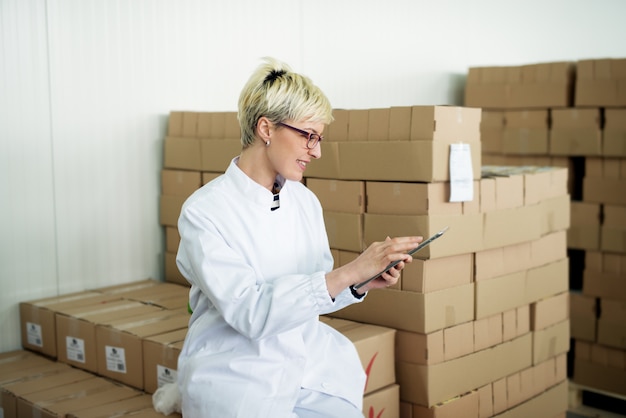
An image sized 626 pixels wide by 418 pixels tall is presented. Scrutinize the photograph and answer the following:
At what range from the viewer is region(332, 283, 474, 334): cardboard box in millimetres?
2885

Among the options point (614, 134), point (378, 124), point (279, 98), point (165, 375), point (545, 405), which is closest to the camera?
point (279, 98)

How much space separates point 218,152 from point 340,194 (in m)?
0.74

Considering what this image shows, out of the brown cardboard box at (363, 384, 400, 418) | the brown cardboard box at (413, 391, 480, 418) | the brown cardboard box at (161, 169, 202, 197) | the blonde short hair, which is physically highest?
the blonde short hair

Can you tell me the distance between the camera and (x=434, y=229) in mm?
2844

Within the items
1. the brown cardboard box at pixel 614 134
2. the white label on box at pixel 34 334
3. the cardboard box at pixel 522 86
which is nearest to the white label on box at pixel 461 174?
the white label on box at pixel 34 334

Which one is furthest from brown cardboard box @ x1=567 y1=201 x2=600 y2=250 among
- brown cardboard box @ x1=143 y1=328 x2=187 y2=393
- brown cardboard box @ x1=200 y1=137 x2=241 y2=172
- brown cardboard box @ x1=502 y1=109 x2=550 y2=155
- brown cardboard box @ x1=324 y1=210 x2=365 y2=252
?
brown cardboard box @ x1=143 y1=328 x2=187 y2=393

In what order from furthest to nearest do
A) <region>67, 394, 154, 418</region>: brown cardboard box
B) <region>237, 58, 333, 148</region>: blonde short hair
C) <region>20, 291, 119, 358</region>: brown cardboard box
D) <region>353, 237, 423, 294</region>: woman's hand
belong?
<region>20, 291, 119, 358</region>: brown cardboard box → <region>67, 394, 154, 418</region>: brown cardboard box → <region>237, 58, 333, 148</region>: blonde short hair → <region>353, 237, 423, 294</region>: woman's hand

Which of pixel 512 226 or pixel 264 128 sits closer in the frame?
pixel 264 128

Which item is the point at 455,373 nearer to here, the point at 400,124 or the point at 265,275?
the point at 400,124

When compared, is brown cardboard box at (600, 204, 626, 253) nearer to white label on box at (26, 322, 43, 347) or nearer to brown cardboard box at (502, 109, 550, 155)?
brown cardboard box at (502, 109, 550, 155)

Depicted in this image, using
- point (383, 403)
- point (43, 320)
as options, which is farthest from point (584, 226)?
point (43, 320)

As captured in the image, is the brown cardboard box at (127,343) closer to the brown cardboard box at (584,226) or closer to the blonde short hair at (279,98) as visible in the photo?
the blonde short hair at (279,98)

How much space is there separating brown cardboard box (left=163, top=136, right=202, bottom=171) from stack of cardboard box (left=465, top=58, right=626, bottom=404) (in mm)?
2486

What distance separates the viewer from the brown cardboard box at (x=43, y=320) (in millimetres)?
3121
